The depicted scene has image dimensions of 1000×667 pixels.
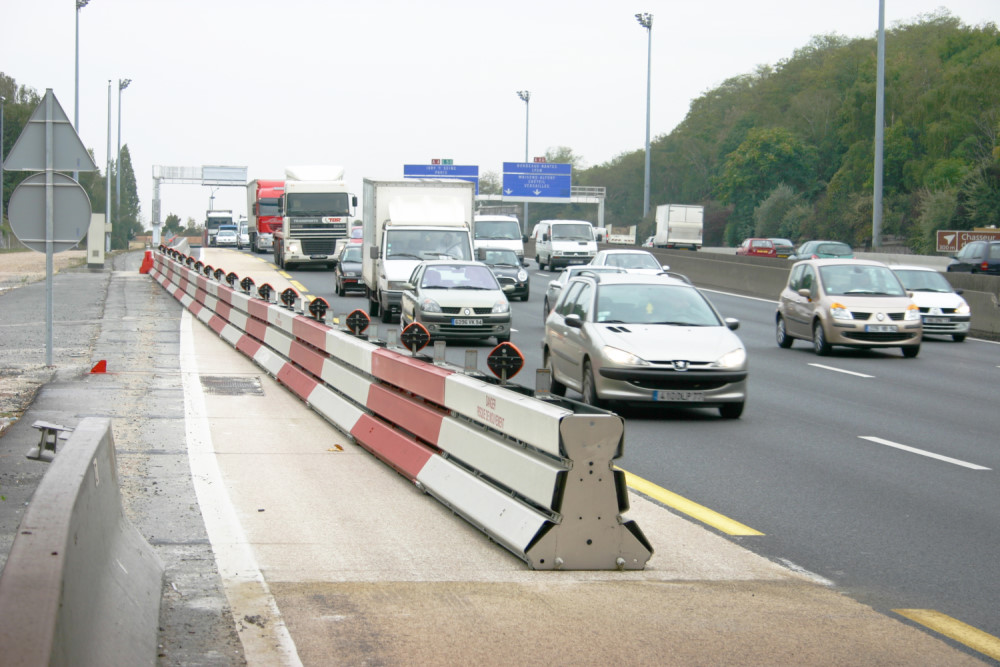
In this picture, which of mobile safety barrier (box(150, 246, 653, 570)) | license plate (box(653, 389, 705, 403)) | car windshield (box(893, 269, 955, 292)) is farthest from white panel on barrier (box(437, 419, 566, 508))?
car windshield (box(893, 269, 955, 292))

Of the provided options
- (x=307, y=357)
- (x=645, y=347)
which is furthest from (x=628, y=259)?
(x=307, y=357)

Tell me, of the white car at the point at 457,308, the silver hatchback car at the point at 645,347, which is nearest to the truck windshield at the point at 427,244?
the white car at the point at 457,308

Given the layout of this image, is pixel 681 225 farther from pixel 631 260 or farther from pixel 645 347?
pixel 645 347

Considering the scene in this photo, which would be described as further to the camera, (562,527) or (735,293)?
(735,293)

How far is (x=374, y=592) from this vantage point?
5.73 meters

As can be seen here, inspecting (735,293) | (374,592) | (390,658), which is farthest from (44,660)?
(735,293)

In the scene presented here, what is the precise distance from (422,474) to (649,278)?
725 cm

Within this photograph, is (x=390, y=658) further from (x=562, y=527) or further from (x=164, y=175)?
(x=164, y=175)

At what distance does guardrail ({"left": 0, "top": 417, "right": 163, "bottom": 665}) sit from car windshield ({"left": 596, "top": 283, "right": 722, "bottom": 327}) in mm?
9002

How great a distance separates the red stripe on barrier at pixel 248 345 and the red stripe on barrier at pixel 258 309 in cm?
36

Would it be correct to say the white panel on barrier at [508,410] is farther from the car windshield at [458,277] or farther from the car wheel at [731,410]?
the car windshield at [458,277]

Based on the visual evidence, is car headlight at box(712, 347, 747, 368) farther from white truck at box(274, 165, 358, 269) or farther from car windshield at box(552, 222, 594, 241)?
car windshield at box(552, 222, 594, 241)

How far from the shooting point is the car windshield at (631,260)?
3225cm

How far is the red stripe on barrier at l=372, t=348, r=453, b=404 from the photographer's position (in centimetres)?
837
